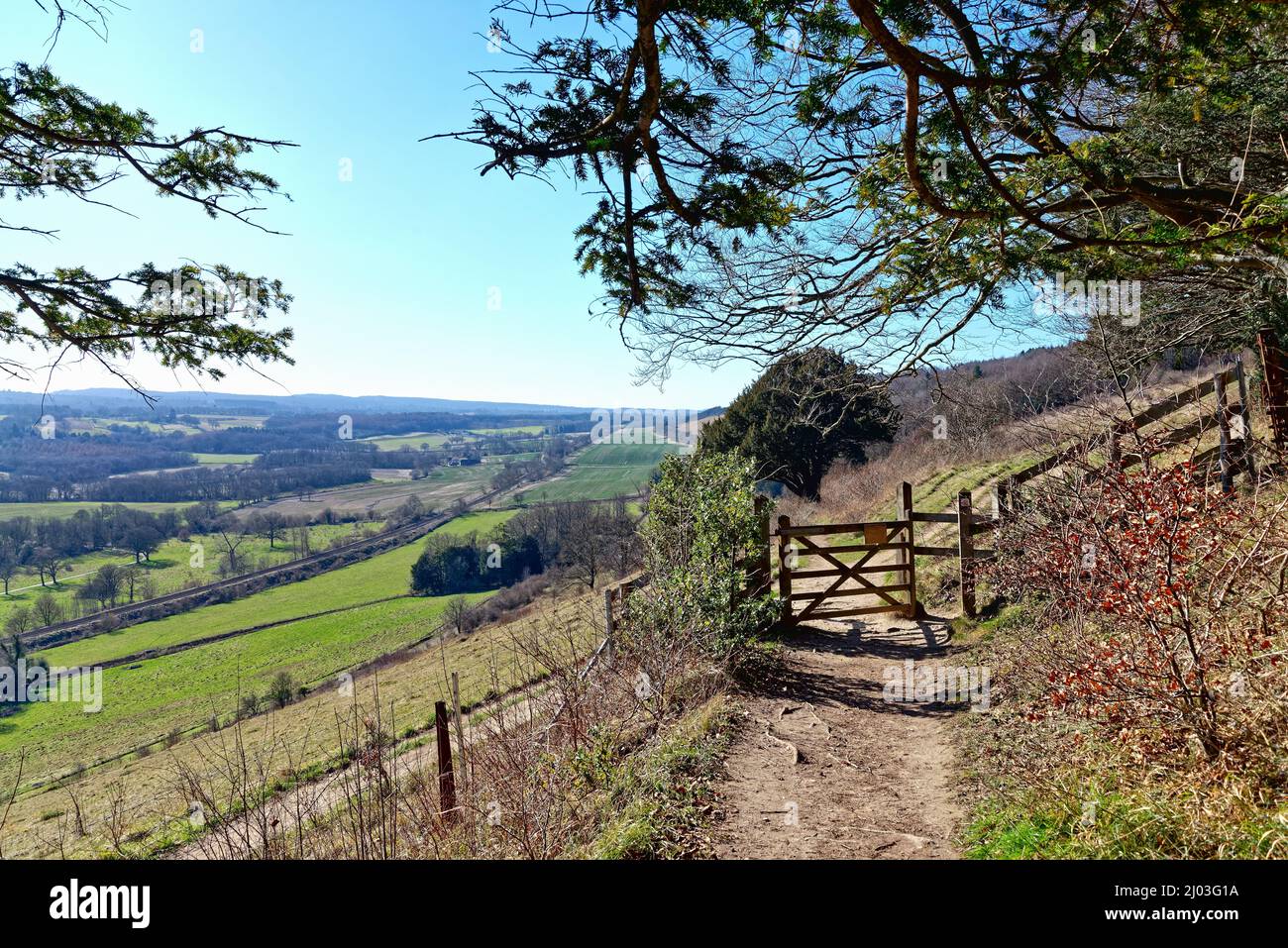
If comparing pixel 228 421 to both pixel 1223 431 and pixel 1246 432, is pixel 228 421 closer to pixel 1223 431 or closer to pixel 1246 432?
pixel 1223 431

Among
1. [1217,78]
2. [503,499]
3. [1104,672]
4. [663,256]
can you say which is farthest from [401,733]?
[503,499]

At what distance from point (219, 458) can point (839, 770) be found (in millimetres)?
137943

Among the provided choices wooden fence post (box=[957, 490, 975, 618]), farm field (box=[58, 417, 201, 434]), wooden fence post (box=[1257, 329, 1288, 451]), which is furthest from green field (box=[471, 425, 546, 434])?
wooden fence post (box=[1257, 329, 1288, 451])

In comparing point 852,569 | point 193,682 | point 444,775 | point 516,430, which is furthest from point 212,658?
point 516,430

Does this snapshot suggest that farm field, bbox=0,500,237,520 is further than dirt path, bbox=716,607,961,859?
Yes

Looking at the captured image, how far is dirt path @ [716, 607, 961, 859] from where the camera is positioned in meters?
4.53

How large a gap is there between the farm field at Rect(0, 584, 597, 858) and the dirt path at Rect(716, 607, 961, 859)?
2902mm

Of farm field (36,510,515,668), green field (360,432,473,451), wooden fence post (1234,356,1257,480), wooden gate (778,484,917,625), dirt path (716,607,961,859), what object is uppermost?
green field (360,432,473,451)

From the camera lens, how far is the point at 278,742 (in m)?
16.5

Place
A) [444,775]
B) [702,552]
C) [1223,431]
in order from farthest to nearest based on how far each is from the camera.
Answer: [702,552], [1223,431], [444,775]

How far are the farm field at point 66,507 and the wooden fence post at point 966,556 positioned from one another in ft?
341

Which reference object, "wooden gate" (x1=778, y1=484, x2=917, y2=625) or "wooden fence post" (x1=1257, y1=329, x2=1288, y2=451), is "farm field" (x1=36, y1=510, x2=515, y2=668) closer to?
"wooden gate" (x1=778, y1=484, x2=917, y2=625)

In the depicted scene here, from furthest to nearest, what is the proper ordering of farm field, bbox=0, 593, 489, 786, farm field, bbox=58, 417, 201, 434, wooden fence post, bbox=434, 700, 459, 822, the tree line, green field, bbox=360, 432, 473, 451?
green field, bbox=360, 432, 473, 451
farm field, bbox=58, 417, 201, 434
the tree line
farm field, bbox=0, 593, 489, 786
wooden fence post, bbox=434, 700, 459, 822

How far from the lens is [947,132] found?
5148mm
